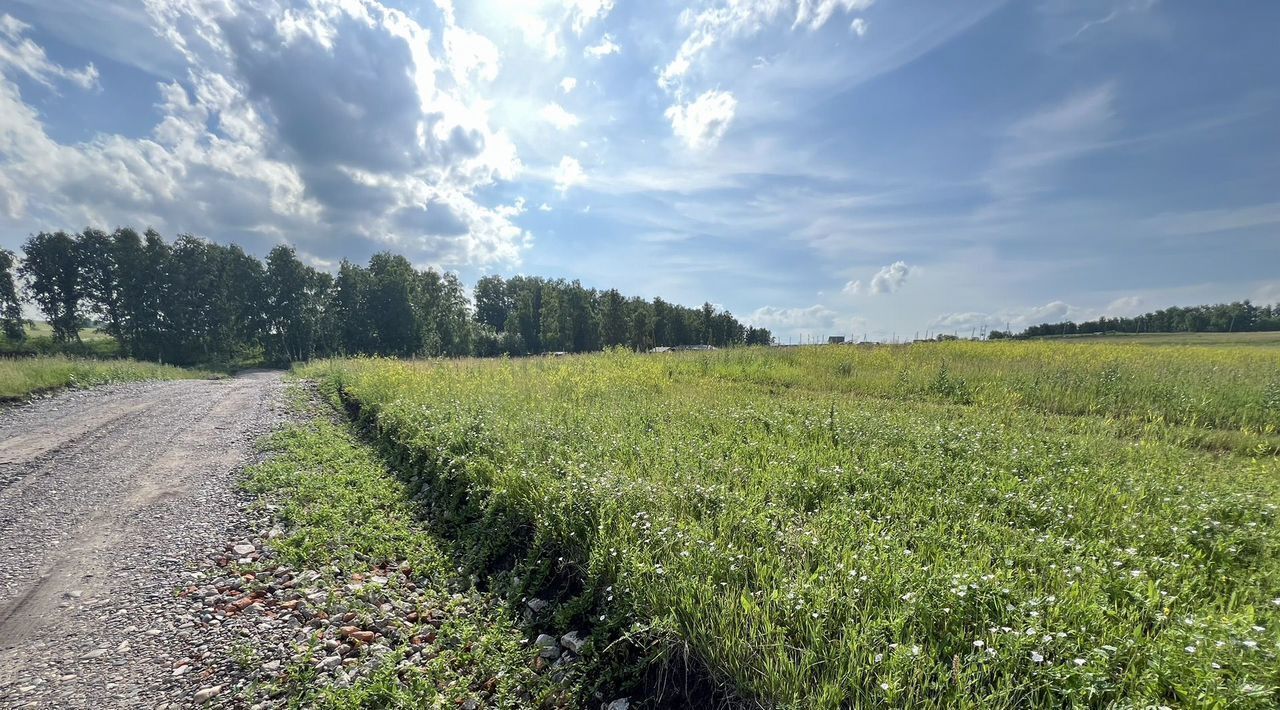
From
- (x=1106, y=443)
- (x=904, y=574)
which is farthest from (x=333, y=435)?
(x=1106, y=443)

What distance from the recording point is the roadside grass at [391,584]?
3.05 m

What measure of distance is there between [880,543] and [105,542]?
7713 mm

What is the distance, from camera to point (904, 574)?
300cm

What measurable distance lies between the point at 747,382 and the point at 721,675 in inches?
527

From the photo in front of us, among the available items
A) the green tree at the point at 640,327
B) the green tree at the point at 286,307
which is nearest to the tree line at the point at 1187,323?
the green tree at the point at 640,327

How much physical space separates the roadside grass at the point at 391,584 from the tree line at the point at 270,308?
29.3 metres

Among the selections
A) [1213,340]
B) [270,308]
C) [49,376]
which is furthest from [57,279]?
[1213,340]

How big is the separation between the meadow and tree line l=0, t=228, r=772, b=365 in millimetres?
28580

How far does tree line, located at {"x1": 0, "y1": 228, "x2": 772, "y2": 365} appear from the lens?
4322 centimetres

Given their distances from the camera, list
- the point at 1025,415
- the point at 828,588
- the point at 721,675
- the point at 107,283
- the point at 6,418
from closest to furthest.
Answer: the point at 721,675 < the point at 828,588 < the point at 1025,415 < the point at 6,418 < the point at 107,283

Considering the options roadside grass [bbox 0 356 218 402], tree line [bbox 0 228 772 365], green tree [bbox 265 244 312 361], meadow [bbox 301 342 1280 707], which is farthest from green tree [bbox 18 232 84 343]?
meadow [bbox 301 342 1280 707]

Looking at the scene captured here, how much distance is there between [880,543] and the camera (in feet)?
11.4

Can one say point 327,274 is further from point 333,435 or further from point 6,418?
Result: point 333,435

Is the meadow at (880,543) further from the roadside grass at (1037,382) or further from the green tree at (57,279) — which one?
the green tree at (57,279)
